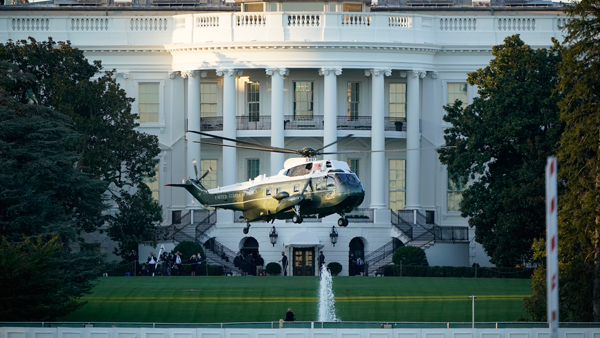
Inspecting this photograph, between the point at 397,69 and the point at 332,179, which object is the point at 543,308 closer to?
the point at 332,179

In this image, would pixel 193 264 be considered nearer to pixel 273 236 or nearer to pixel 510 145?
pixel 273 236

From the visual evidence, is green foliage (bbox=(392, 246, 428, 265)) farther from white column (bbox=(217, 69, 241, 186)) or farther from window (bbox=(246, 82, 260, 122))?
window (bbox=(246, 82, 260, 122))

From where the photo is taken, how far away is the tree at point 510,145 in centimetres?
6369

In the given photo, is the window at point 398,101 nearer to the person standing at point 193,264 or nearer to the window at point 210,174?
Result: the window at point 210,174

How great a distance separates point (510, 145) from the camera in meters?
67.2

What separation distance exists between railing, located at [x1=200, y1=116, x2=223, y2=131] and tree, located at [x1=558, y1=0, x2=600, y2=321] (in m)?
32.7

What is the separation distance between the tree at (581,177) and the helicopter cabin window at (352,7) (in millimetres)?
30791

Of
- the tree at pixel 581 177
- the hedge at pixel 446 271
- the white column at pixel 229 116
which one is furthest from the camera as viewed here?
the white column at pixel 229 116

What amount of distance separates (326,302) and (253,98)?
86.6ft

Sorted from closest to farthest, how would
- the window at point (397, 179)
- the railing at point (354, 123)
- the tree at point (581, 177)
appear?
1. the tree at point (581, 177)
2. the railing at point (354, 123)
3. the window at point (397, 179)

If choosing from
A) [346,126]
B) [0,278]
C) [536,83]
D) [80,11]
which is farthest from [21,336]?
[80,11]

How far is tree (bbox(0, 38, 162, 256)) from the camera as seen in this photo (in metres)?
64.9

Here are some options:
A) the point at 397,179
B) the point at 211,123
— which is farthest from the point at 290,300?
the point at 397,179

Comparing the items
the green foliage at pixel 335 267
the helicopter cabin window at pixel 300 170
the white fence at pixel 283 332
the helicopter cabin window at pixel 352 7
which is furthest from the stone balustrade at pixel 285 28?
the white fence at pixel 283 332
